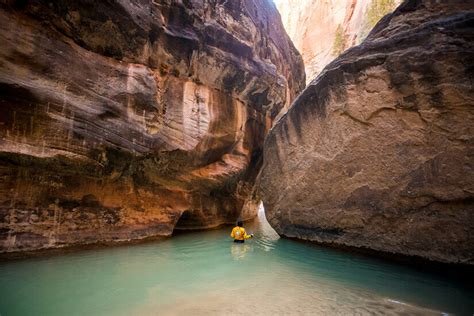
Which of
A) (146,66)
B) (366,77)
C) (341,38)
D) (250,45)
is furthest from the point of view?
(341,38)

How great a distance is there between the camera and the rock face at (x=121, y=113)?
22.2ft

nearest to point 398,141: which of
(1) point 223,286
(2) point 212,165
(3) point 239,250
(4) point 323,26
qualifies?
(1) point 223,286

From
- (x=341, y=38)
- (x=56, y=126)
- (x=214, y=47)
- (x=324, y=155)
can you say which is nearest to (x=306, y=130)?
(x=324, y=155)

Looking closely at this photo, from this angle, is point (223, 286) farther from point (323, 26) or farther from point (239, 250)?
point (323, 26)

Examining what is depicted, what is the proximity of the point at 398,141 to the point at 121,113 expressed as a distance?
784 cm

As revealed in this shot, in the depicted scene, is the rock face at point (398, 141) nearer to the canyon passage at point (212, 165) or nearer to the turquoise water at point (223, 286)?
the canyon passage at point (212, 165)

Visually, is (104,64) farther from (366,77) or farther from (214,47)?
(366,77)

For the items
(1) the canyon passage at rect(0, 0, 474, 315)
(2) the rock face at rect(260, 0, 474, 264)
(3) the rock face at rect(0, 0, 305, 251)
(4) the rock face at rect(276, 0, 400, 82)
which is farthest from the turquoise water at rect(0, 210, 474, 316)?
(4) the rock face at rect(276, 0, 400, 82)

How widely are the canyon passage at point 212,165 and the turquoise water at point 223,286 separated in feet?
0.15

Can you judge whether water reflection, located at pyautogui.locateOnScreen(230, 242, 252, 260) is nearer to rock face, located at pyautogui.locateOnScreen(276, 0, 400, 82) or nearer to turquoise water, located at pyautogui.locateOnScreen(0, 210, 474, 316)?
turquoise water, located at pyautogui.locateOnScreen(0, 210, 474, 316)

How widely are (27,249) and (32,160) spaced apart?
2.35 metres

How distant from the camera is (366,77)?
6746mm

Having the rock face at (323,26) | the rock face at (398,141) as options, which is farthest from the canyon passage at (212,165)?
the rock face at (323,26)

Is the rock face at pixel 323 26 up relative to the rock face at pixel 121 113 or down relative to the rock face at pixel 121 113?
up
